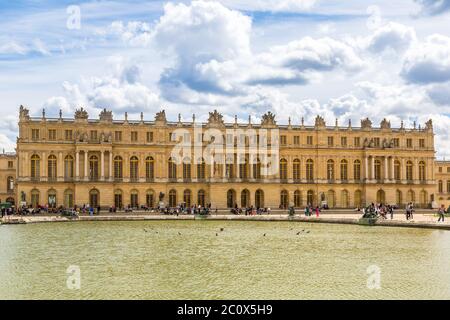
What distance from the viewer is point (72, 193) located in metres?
77.6

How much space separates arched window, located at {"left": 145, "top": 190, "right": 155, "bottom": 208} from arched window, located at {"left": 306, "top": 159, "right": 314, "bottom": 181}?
20.3 meters

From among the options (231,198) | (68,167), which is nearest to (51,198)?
(68,167)

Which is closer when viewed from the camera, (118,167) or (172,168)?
(118,167)

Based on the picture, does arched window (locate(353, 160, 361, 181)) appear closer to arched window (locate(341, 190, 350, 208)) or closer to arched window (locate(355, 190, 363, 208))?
arched window (locate(355, 190, 363, 208))

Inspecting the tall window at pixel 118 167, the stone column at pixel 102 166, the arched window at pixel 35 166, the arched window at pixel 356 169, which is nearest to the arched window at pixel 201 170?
the tall window at pixel 118 167

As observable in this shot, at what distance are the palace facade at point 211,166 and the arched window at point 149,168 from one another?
14cm

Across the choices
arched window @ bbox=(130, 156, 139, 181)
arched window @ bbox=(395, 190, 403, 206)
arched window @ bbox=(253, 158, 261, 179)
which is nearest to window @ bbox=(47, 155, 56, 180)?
arched window @ bbox=(130, 156, 139, 181)

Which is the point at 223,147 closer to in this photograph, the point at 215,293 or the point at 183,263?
the point at 183,263

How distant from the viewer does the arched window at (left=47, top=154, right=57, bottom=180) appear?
3031 inches

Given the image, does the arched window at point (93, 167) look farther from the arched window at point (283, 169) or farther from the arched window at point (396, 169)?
the arched window at point (396, 169)

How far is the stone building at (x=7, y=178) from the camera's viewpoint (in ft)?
338

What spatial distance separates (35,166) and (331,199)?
37513mm

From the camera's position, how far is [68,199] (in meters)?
77.6

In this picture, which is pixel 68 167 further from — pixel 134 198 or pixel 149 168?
pixel 149 168
